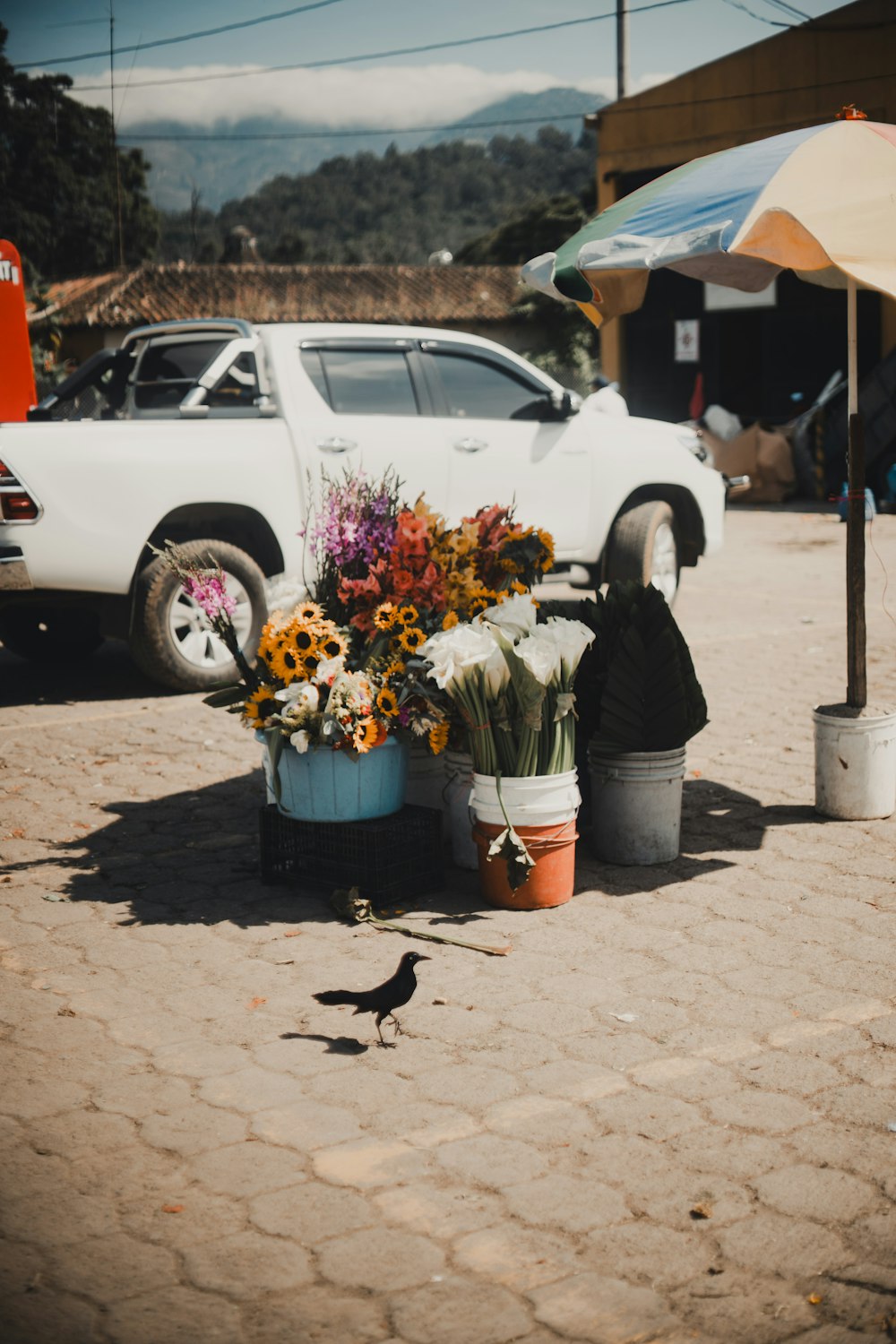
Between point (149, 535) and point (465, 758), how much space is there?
3.55 m

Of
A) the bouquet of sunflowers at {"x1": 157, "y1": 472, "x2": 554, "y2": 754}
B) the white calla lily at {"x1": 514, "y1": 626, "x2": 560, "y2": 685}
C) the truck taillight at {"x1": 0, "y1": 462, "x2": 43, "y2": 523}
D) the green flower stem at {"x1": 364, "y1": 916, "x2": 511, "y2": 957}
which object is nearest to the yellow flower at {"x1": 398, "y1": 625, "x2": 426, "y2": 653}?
the bouquet of sunflowers at {"x1": 157, "y1": 472, "x2": 554, "y2": 754}

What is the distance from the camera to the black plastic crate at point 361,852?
5.02 metres

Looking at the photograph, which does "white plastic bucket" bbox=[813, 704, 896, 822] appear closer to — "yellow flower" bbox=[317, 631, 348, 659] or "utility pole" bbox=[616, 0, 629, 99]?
"yellow flower" bbox=[317, 631, 348, 659]

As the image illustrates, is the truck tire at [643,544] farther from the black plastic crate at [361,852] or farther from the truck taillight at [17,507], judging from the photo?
the black plastic crate at [361,852]

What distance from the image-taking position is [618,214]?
5.54 m

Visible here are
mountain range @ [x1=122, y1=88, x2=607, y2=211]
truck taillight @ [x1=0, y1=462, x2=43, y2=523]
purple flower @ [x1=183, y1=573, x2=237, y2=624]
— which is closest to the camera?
purple flower @ [x1=183, y1=573, x2=237, y2=624]

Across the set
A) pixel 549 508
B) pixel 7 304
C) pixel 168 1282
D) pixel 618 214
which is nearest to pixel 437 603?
pixel 618 214

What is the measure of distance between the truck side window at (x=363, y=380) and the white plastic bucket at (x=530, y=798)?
178 inches

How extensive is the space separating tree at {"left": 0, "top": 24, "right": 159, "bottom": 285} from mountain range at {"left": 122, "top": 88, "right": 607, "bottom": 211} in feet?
6.26

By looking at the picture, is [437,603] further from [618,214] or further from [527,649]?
[618,214]

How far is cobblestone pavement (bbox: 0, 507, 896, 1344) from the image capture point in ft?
9.12

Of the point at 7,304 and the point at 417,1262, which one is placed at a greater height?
the point at 7,304

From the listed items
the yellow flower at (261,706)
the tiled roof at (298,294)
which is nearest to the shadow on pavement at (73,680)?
the yellow flower at (261,706)

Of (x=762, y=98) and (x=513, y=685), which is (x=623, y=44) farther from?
(x=513, y=685)
